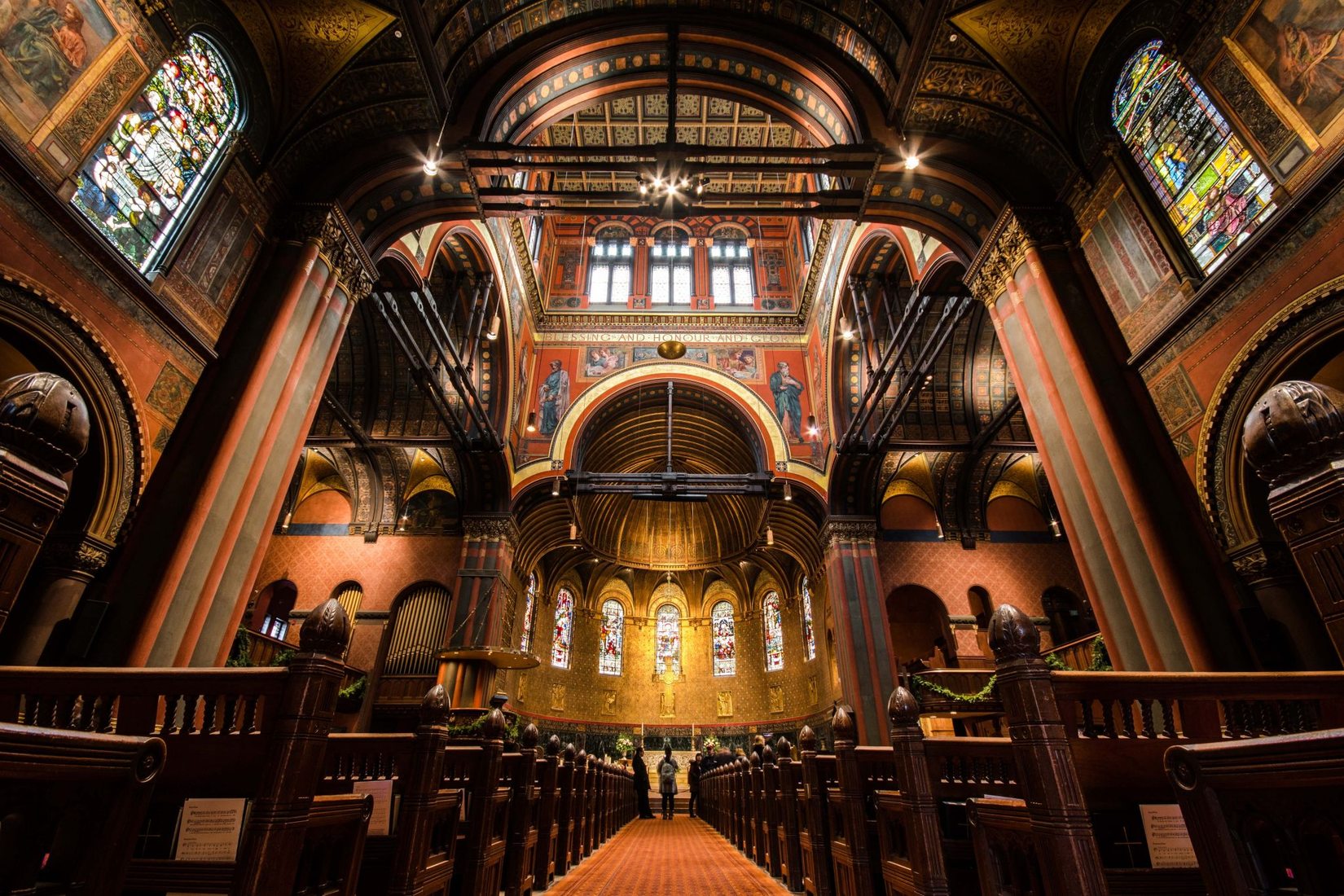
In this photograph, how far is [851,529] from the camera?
581 inches

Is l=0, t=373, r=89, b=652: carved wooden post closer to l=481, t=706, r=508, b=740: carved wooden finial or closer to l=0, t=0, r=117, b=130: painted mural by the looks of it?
l=481, t=706, r=508, b=740: carved wooden finial

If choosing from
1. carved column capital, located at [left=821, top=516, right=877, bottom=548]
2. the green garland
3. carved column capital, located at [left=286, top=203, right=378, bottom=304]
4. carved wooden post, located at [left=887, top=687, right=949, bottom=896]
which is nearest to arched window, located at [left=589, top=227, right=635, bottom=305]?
carved column capital, located at [left=821, top=516, right=877, bottom=548]

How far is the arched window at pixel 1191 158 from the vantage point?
18.5ft

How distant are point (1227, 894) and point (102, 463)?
7.56 meters

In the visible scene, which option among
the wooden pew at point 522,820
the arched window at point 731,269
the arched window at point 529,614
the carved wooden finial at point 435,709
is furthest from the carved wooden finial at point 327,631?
the arched window at point 731,269

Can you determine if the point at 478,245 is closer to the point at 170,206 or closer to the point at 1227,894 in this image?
the point at 170,206

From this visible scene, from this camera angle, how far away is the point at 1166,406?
20.6ft

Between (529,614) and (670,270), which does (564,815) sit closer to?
(529,614)

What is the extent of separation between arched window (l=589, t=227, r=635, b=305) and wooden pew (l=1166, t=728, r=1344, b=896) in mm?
17972

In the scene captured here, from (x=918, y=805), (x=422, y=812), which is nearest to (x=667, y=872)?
(x=422, y=812)

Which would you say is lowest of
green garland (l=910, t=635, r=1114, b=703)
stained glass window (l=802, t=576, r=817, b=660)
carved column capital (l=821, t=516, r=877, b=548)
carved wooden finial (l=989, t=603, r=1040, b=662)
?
carved wooden finial (l=989, t=603, r=1040, b=662)

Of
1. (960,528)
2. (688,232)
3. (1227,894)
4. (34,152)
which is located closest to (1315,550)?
(1227,894)

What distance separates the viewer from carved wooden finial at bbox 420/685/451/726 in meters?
3.55

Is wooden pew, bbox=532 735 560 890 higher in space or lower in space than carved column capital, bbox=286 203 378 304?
lower
